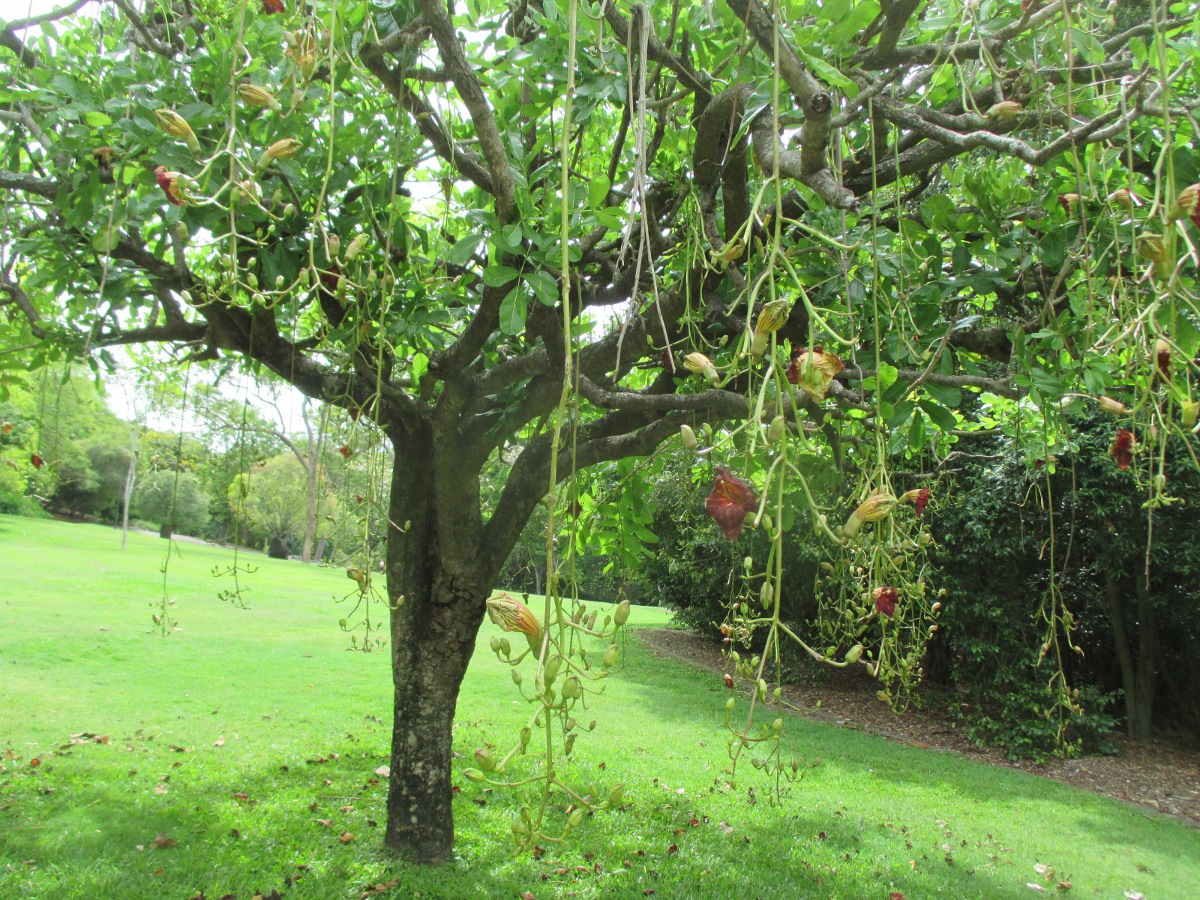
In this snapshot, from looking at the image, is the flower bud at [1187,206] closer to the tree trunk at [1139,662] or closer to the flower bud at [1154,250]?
the flower bud at [1154,250]

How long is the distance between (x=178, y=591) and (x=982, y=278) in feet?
38.3

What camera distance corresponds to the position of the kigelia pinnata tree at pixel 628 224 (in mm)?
1255

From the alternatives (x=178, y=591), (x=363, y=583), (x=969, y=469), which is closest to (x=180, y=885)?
(x=363, y=583)

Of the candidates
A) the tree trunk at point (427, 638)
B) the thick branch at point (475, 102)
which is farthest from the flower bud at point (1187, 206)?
the tree trunk at point (427, 638)

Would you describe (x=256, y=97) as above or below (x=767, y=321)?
above

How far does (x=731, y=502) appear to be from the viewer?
92 centimetres

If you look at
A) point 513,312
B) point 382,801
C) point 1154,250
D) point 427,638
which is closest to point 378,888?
point 427,638

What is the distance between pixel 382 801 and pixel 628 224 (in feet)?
12.2

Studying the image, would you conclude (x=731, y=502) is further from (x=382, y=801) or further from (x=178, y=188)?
(x=382, y=801)

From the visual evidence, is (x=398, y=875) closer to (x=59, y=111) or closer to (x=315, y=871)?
(x=315, y=871)

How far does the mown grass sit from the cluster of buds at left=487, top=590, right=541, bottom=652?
5.94 ft

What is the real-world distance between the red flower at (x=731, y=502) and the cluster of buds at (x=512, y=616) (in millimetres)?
270

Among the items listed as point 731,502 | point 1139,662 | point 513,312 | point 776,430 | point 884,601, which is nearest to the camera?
point 776,430

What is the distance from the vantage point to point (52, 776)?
4012 millimetres
